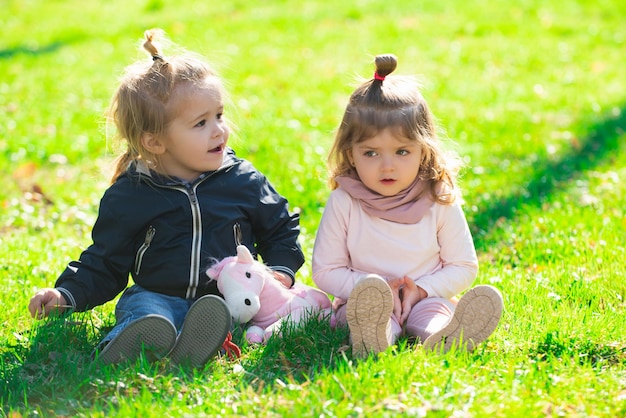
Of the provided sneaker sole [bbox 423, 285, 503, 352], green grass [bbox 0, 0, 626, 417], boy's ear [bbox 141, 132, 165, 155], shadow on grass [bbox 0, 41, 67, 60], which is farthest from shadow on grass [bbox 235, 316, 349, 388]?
shadow on grass [bbox 0, 41, 67, 60]

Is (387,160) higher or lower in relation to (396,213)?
higher

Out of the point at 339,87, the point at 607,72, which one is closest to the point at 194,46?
the point at 339,87

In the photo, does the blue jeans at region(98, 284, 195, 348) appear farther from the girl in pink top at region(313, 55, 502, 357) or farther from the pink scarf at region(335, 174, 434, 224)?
the pink scarf at region(335, 174, 434, 224)

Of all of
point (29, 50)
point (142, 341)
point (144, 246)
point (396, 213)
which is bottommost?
point (142, 341)

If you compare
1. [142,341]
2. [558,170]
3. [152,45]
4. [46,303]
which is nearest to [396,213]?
[142,341]

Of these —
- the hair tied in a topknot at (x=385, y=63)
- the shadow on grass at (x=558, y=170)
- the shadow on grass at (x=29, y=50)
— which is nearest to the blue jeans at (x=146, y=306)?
the hair tied in a topknot at (x=385, y=63)

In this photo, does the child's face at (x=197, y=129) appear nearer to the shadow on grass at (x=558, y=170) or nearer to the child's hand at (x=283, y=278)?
the child's hand at (x=283, y=278)

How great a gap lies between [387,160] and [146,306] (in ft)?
4.05

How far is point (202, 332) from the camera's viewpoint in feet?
10.7

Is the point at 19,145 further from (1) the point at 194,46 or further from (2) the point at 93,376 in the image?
(2) the point at 93,376

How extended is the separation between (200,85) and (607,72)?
6409 millimetres

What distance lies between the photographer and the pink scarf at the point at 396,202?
12.1 feet

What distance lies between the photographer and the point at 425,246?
372 cm

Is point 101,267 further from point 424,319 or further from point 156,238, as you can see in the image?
point 424,319
